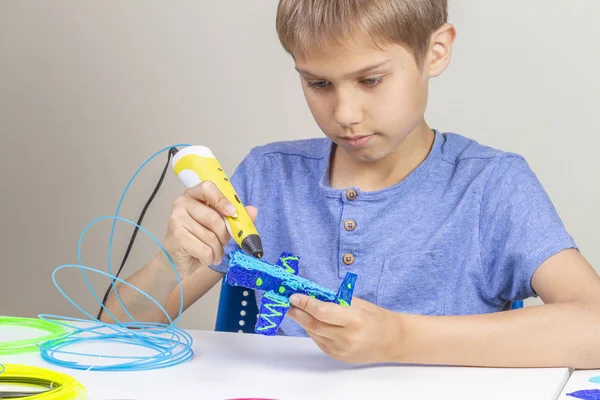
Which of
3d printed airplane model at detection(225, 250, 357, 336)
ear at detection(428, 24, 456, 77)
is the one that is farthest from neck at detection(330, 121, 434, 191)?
3d printed airplane model at detection(225, 250, 357, 336)

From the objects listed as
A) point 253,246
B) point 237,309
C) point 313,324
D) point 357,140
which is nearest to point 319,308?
point 313,324

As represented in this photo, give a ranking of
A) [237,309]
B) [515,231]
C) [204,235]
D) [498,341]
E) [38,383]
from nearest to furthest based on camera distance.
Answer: [38,383], [498,341], [204,235], [515,231], [237,309]

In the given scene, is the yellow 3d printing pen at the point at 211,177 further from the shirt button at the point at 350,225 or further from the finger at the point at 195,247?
the shirt button at the point at 350,225

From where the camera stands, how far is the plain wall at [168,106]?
187 centimetres

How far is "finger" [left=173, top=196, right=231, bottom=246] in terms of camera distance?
1.05m

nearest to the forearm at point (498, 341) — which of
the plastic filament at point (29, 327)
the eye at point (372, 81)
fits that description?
the eye at point (372, 81)

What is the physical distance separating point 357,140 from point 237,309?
362 mm

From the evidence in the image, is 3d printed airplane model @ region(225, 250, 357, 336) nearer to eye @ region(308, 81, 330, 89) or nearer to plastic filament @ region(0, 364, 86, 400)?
plastic filament @ region(0, 364, 86, 400)

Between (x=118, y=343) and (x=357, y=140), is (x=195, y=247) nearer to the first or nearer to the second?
(x=118, y=343)

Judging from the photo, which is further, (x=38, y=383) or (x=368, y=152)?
(x=368, y=152)

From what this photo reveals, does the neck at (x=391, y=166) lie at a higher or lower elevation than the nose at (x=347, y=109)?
lower

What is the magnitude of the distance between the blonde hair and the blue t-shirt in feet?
0.70

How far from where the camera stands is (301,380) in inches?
35.4

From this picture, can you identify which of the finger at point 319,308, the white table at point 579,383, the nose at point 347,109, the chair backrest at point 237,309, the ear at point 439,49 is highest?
the ear at point 439,49
